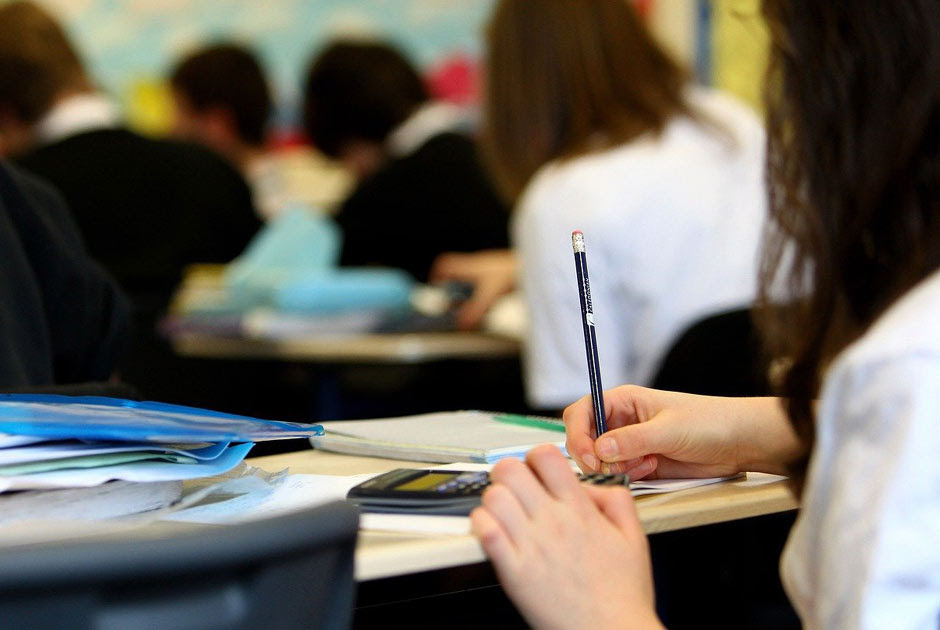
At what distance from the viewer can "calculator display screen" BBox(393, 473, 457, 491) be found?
80 centimetres

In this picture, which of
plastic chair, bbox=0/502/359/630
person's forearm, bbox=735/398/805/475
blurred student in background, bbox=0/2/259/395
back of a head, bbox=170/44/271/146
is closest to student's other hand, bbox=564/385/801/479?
person's forearm, bbox=735/398/805/475

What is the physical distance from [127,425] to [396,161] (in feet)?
9.26

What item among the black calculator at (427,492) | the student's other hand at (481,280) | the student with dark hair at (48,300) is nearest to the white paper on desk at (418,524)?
the black calculator at (427,492)

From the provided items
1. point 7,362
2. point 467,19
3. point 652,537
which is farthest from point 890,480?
point 467,19

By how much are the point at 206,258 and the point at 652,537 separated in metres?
2.70

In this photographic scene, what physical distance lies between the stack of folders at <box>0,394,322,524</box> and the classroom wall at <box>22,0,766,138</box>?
3.75 metres

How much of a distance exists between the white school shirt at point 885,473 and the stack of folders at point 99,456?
370 millimetres

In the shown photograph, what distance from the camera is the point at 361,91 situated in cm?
362

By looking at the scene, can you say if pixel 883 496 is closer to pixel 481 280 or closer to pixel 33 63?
pixel 481 280

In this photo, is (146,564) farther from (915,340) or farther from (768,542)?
(768,542)

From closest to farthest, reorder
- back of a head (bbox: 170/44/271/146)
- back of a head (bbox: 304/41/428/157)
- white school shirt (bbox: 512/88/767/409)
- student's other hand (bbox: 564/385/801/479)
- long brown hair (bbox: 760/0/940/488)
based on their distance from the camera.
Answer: long brown hair (bbox: 760/0/940/488) → student's other hand (bbox: 564/385/801/479) → white school shirt (bbox: 512/88/767/409) → back of a head (bbox: 304/41/428/157) → back of a head (bbox: 170/44/271/146)

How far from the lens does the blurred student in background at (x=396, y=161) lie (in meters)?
3.45

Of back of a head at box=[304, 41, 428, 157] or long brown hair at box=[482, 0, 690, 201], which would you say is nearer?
long brown hair at box=[482, 0, 690, 201]

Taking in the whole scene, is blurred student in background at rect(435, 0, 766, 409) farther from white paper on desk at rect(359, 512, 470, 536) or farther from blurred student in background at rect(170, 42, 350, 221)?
blurred student in background at rect(170, 42, 350, 221)
